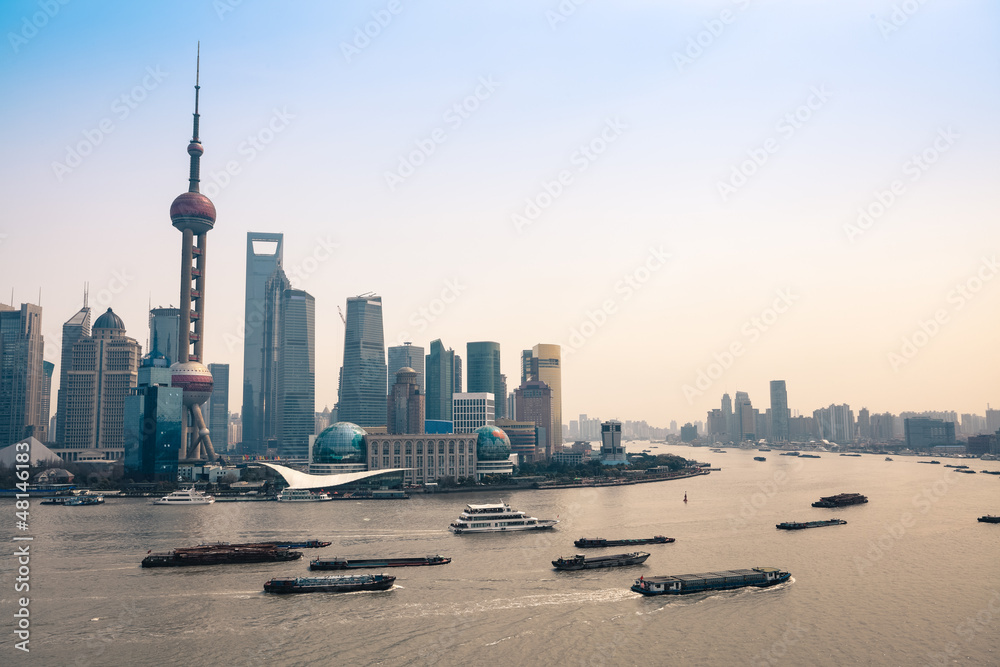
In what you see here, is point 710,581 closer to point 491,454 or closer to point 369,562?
point 369,562

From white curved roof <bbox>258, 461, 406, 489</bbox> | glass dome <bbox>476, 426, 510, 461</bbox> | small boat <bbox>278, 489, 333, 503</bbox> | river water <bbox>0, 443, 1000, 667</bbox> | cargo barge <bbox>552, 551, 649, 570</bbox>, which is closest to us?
river water <bbox>0, 443, 1000, 667</bbox>

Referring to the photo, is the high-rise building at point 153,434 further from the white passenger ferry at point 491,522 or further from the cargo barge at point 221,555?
the cargo barge at point 221,555

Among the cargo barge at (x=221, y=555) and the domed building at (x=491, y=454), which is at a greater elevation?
the domed building at (x=491, y=454)

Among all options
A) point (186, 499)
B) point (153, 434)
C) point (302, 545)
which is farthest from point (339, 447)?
point (302, 545)

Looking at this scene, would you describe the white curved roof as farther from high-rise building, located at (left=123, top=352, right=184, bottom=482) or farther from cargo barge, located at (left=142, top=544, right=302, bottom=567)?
cargo barge, located at (left=142, top=544, right=302, bottom=567)

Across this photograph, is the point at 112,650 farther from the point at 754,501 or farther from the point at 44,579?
the point at 754,501

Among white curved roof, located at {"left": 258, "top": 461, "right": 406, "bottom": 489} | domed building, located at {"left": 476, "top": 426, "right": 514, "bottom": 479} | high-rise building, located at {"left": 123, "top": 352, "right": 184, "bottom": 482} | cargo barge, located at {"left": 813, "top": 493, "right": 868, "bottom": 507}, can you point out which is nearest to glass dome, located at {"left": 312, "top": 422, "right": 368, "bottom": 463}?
white curved roof, located at {"left": 258, "top": 461, "right": 406, "bottom": 489}

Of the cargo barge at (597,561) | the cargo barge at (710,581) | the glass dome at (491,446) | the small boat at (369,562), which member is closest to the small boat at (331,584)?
the small boat at (369,562)
